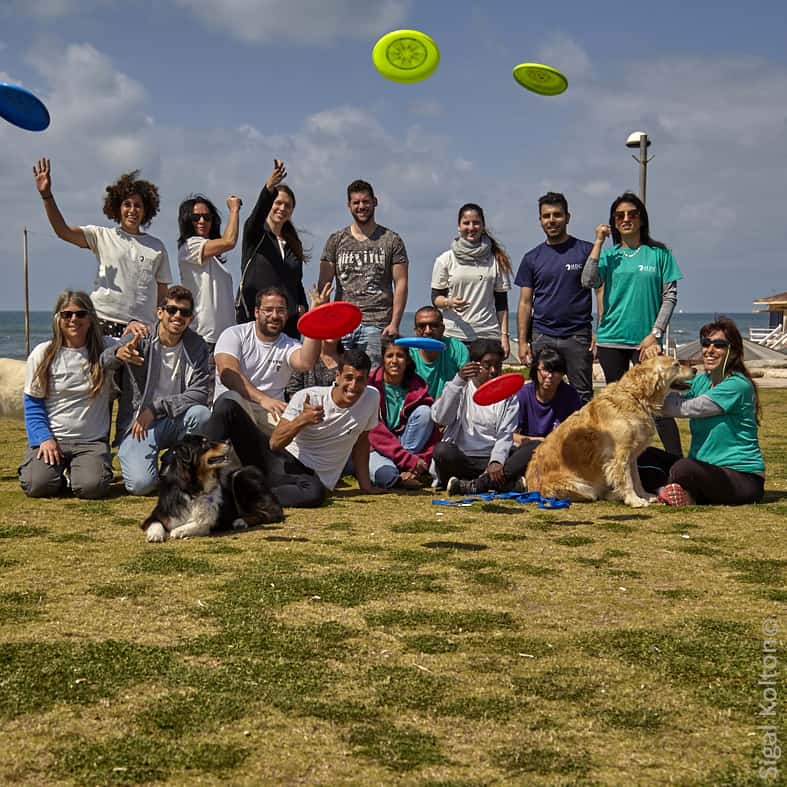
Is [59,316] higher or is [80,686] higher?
[59,316]

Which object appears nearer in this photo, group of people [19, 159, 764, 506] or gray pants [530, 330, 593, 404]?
group of people [19, 159, 764, 506]

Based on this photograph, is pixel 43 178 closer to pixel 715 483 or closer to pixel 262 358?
pixel 262 358

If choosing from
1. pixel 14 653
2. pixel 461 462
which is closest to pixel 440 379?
pixel 461 462

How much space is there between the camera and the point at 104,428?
7523 mm

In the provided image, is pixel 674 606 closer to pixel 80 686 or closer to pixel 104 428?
pixel 80 686

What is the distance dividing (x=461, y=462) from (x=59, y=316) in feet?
11.4

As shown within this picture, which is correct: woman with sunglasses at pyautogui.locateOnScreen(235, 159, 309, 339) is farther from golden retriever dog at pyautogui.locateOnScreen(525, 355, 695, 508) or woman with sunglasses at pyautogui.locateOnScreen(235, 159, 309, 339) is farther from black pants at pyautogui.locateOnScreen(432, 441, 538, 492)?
golden retriever dog at pyautogui.locateOnScreen(525, 355, 695, 508)

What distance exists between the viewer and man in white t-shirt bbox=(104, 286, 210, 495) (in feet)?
23.7

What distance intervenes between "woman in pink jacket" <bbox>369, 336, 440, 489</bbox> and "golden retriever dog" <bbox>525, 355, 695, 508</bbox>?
1.16m

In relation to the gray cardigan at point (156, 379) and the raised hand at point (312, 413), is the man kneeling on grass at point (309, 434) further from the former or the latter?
the gray cardigan at point (156, 379)

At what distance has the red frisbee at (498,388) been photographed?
7078 mm

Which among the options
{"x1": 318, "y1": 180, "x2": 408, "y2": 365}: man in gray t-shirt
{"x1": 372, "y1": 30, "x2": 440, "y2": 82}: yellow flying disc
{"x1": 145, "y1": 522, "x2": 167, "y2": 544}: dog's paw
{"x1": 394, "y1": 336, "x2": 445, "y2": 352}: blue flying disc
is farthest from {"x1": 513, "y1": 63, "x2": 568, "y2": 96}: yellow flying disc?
{"x1": 145, "y1": 522, "x2": 167, "y2": 544}: dog's paw

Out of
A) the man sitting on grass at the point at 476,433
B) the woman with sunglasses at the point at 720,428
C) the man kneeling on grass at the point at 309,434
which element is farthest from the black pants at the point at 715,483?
the man kneeling on grass at the point at 309,434

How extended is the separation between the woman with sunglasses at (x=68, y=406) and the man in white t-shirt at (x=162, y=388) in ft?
0.66
